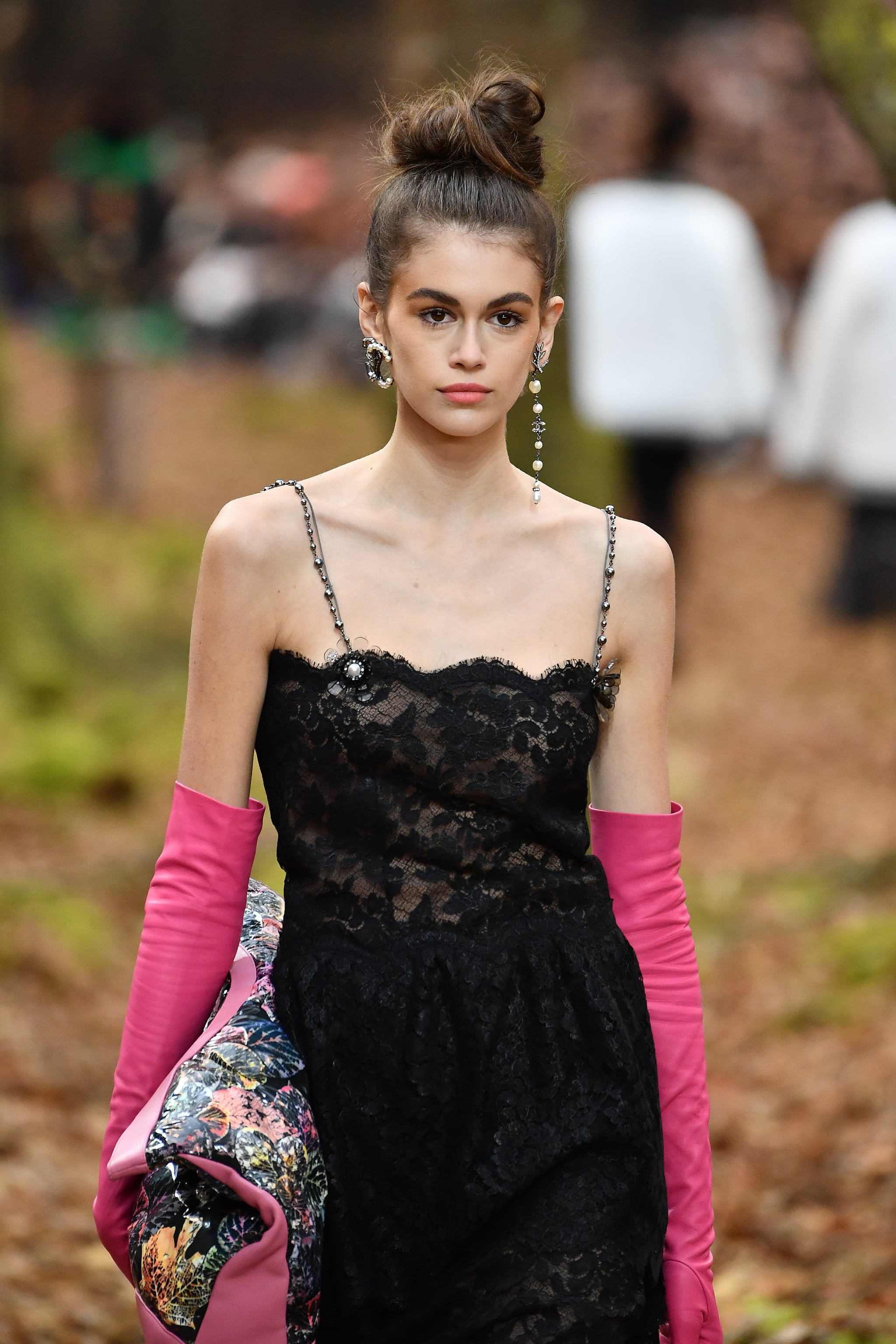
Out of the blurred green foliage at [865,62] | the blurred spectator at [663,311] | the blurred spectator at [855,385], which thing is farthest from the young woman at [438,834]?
the blurred spectator at [855,385]

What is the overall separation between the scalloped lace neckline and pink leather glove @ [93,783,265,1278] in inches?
9.2

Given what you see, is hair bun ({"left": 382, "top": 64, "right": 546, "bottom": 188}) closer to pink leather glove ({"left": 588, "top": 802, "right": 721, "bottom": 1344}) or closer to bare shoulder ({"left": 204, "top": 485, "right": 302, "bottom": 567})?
bare shoulder ({"left": 204, "top": 485, "right": 302, "bottom": 567})

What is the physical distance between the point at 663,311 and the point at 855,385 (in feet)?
3.51

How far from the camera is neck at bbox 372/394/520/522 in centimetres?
250

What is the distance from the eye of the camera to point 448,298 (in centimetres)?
237

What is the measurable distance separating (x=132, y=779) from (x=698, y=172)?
9290 millimetres

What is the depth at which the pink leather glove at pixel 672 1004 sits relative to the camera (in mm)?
2570

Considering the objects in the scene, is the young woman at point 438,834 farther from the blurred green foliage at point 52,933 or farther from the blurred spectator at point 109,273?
the blurred spectator at point 109,273

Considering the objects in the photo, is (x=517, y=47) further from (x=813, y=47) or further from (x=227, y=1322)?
(x=227, y=1322)

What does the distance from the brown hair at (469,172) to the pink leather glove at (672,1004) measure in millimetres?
836

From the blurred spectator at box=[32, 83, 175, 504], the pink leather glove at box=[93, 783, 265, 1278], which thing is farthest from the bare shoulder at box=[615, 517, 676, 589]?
the blurred spectator at box=[32, 83, 175, 504]

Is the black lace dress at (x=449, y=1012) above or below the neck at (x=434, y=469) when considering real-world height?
below

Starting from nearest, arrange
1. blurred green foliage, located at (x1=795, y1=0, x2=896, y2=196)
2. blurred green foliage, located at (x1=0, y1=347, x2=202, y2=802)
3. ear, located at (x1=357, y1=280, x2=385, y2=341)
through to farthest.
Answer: ear, located at (x1=357, y1=280, x2=385, y2=341)
blurred green foliage, located at (x1=795, y1=0, x2=896, y2=196)
blurred green foliage, located at (x1=0, y1=347, x2=202, y2=802)

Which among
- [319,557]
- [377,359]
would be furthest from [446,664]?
[377,359]
